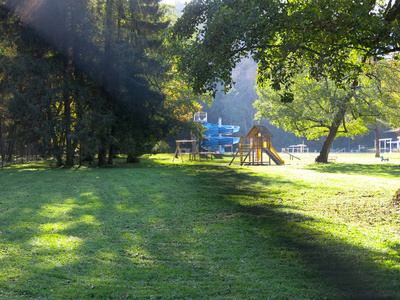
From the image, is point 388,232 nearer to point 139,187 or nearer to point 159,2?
point 139,187

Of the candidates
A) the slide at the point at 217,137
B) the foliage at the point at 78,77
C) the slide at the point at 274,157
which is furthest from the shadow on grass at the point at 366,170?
the slide at the point at 217,137

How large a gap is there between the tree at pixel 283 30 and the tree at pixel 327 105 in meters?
16.7

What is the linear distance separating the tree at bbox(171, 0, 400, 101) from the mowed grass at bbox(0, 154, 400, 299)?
3325 millimetres

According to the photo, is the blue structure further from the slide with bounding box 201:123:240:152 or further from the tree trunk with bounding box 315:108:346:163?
the tree trunk with bounding box 315:108:346:163

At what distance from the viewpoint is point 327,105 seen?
91.0 ft

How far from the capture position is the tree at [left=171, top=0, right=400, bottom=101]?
27.0 ft

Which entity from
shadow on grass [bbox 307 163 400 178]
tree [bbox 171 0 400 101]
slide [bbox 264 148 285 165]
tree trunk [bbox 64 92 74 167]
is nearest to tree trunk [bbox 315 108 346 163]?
slide [bbox 264 148 285 165]

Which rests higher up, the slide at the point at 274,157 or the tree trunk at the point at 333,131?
the tree trunk at the point at 333,131

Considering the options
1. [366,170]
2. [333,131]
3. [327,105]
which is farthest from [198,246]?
[333,131]

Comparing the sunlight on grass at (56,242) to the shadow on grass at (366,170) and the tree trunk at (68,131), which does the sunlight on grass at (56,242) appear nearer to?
the tree trunk at (68,131)

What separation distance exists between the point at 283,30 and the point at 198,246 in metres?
5.37

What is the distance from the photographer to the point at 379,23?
7.91 m

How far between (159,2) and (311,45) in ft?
60.1

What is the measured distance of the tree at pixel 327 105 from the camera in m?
26.6
